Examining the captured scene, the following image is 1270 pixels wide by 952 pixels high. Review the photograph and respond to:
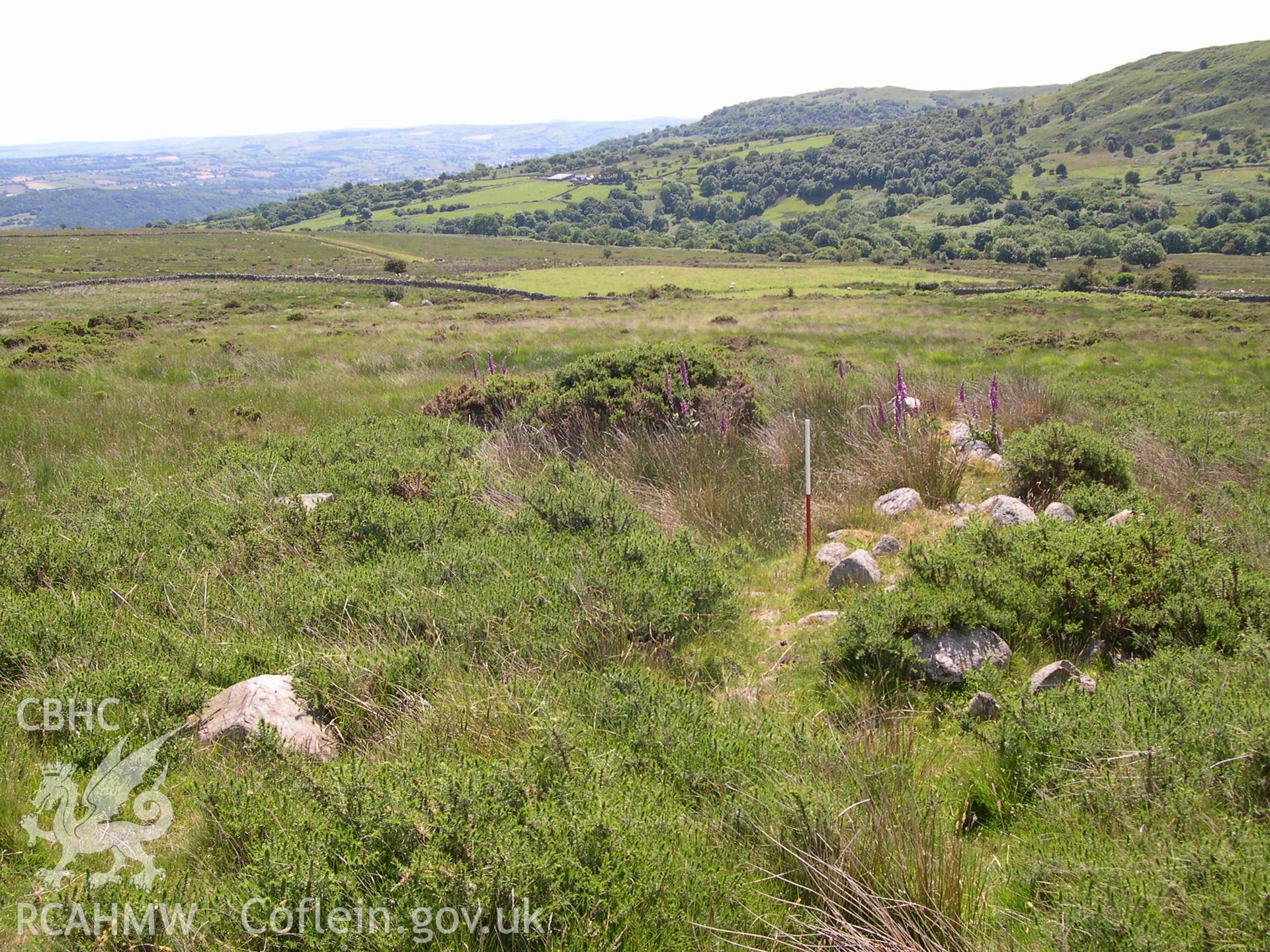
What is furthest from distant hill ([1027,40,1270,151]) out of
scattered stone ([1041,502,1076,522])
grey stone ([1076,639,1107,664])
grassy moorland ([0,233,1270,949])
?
grey stone ([1076,639,1107,664])

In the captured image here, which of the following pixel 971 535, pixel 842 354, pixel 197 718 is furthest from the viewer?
pixel 842 354

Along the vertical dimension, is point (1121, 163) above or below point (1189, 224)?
above

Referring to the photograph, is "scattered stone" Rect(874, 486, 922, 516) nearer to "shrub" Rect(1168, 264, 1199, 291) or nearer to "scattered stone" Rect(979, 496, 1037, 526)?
"scattered stone" Rect(979, 496, 1037, 526)

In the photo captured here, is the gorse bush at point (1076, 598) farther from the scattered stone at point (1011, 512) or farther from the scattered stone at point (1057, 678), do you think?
the scattered stone at point (1011, 512)

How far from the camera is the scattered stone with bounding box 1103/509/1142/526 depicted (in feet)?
16.6

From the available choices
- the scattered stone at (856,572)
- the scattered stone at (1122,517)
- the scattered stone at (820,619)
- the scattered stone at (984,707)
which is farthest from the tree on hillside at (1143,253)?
the scattered stone at (984,707)

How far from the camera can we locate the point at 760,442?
26.6 ft

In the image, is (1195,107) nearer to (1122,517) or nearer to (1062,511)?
(1062,511)

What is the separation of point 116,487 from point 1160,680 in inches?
316

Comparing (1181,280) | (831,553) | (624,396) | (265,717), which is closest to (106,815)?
(265,717)

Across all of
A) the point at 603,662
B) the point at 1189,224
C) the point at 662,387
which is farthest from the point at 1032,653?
the point at 1189,224

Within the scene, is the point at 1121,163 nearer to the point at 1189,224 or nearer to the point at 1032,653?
the point at 1189,224

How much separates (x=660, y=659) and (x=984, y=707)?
1653 millimetres

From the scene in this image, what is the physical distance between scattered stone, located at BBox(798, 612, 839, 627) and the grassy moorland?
0.16m
